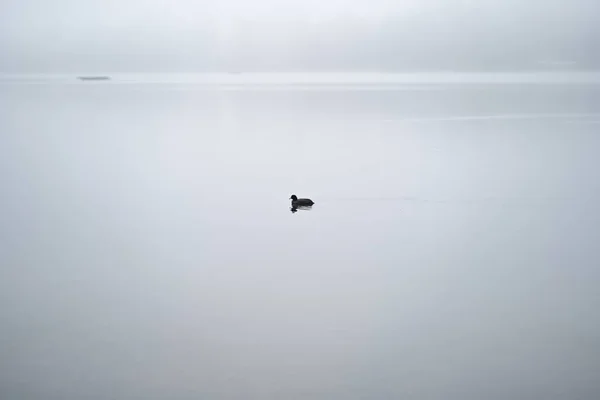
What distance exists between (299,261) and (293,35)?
5.34 m

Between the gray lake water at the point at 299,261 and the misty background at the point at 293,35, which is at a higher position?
the misty background at the point at 293,35

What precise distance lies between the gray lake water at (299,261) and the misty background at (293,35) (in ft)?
7.41

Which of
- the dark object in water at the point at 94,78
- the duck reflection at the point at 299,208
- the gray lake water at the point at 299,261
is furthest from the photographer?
the dark object in water at the point at 94,78

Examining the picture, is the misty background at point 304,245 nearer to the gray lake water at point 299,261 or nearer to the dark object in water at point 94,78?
the gray lake water at point 299,261

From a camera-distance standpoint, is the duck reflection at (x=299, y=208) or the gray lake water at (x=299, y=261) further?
the duck reflection at (x=299, y=208)

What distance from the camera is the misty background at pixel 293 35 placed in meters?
6.38

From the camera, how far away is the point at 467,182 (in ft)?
9.93

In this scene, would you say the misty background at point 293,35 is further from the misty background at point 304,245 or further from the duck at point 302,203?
the duck at point 302,203

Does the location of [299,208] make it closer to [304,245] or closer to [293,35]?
[304,245]

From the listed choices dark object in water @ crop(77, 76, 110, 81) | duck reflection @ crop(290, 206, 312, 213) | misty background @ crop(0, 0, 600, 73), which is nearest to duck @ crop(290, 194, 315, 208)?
duck reflection @ crop(290, 206, 312, 213)

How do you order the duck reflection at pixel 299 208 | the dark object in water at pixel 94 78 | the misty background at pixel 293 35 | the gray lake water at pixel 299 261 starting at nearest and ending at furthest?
the gray lake water at pixel 299 261
the duck reflection at pixel 299 208
the misty background at pixel 293 35
the dark object in water at pixel 94 78

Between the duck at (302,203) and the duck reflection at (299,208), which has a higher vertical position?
the duck at (302,203)

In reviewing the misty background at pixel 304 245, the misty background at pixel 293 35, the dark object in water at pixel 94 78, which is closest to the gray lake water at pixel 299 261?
the misty background at pixel 304 245

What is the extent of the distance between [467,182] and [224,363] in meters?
1.88
